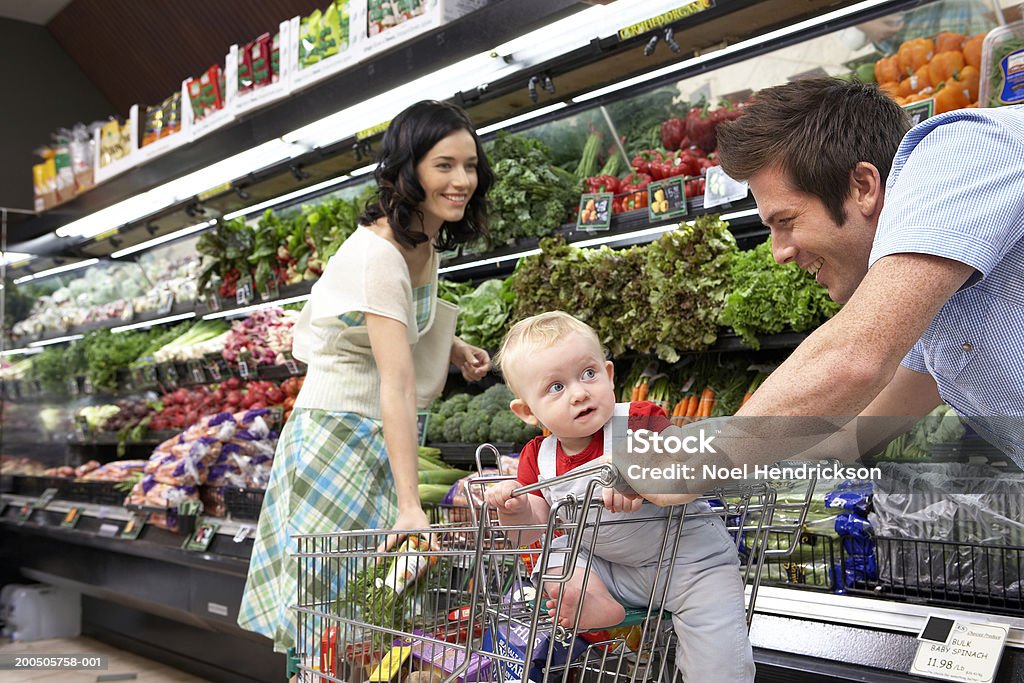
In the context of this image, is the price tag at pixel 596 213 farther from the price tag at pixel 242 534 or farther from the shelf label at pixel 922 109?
the price tag at pixel 242 534

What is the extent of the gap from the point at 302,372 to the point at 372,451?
2.19 meters

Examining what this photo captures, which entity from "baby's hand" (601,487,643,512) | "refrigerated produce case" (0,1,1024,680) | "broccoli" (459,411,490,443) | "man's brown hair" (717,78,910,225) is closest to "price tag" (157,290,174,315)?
"refrigerated produce case" (0,1,1024,680)

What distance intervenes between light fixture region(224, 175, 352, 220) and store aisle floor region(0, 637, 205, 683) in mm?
2568

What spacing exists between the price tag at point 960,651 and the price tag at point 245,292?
159 inches

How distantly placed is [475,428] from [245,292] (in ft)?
7.03

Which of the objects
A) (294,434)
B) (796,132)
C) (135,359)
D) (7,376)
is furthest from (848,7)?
(7,376)

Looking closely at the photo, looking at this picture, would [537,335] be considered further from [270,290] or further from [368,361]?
[270,290]

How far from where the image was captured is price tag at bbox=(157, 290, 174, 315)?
591cm

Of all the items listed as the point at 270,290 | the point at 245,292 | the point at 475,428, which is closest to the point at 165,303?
the point at 245,292

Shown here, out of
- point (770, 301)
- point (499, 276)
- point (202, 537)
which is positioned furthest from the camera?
point (499, 276)

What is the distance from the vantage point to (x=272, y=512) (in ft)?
8.64

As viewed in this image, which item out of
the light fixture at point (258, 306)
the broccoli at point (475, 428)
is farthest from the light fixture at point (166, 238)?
the broccoli at point (475, 428)

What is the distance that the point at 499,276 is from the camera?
15.0 ft

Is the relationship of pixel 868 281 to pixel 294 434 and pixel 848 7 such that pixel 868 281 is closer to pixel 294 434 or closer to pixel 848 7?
pixel 294 434
